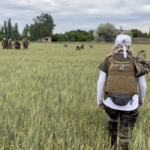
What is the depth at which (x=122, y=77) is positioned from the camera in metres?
2.41

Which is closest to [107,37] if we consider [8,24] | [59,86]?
[8,24]

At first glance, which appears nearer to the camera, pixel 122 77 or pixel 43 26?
pixel 122 77

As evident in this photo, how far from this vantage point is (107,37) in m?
74.1

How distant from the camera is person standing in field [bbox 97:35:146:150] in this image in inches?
94.8

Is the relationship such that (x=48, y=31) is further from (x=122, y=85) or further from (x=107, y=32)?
(x=122, y=85)

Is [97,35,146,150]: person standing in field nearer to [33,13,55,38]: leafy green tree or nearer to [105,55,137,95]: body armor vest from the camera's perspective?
[105,55,137,95]: body armor vest

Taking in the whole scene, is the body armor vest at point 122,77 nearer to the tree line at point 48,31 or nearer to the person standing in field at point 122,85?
the person standing in field at point 122,85

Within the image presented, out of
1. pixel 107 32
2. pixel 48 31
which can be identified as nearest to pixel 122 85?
pixel 107 32

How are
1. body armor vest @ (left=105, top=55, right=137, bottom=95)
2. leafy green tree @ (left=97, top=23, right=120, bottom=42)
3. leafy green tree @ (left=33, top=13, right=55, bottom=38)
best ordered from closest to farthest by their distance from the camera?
body armor vest @ (left=105, top=55, right=137, bottom=95), leafy green tree @ (left=97, top=23, right=120, bottom=42), leafy green tree @ (left=33, top=13, right=55, bottom=38)

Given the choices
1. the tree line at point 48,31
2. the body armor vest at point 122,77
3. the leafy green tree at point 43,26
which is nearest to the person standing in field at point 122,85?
the body armor vest at point 122,77

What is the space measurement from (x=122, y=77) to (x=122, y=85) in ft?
0.27

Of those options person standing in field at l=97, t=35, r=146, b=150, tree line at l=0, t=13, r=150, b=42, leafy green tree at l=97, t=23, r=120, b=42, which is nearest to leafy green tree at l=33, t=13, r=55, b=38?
tree line at l=0, t=13, r=150, b=42

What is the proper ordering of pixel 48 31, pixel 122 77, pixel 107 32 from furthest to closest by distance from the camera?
pixel 48 31 < pixel 107 32 < pixel 122 77

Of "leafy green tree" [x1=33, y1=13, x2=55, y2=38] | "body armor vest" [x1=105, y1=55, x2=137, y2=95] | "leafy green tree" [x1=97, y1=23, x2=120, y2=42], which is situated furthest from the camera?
"leafy green tree" [x1=33, y1=13, x2=55, y2=38]
